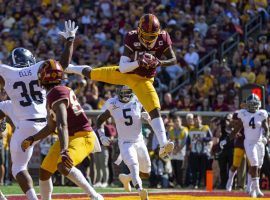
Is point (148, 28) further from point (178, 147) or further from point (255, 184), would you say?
point (178, 147)

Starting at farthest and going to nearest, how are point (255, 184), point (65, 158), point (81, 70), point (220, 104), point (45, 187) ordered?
point (220, 104), point (255, 184), point (81, 70), point (45, 187), point (65, 158)

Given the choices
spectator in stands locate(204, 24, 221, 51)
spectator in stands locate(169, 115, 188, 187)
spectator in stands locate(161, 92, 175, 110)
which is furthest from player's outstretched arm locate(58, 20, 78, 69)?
spectator in stands locate(204, 24, 221, 51)

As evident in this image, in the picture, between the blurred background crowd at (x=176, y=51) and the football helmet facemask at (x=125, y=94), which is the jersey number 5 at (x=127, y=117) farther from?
the blurred background crowd at (x=176, y=51)

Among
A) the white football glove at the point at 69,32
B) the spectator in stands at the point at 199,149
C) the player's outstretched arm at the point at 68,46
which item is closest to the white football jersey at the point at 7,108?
the player's outstretched arm at the point at 68,46

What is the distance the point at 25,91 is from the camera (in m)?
11.0

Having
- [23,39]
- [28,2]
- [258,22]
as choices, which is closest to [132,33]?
[258,22]

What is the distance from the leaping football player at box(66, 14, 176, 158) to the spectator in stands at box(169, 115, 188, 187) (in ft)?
25.2

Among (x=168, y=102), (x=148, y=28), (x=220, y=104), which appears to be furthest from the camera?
(x=168, y=102)

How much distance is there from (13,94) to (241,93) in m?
8.48

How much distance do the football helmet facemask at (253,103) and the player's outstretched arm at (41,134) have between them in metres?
7.38

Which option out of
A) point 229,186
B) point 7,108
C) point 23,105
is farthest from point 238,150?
point 23,105

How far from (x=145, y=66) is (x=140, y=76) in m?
0.33

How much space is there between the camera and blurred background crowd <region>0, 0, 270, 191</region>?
19641 millimetres

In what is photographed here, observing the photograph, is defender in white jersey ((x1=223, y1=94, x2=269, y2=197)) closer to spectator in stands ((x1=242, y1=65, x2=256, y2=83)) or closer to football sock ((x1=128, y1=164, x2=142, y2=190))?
spectator in stands ((x1=242, y1=65, x2=256, y2=83))
